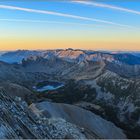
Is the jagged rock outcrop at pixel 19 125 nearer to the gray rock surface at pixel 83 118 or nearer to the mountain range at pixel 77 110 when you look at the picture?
the mountain range at pixel 77 110

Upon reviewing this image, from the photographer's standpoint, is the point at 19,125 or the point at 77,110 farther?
the point at 77,110

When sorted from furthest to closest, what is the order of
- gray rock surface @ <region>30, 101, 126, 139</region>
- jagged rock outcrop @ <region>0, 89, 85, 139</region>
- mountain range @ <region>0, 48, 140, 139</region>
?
gray rock surface @ <region>30, 101, 126, 139</region>
mountain range @ <region>0, 48, 140, 139</region>
jagged rock outcrop @ <region>0, 89, 85, 139</region>

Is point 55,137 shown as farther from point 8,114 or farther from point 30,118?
point 8,114

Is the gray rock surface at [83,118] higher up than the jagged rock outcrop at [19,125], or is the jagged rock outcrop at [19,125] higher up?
the jagged rock outcrop at [19,125]

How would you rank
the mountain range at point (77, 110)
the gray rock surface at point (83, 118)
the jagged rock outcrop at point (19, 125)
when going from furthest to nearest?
the gray rock surface at point (83, 118), the mountain range at point (77, 110), the jagged rock outcrop at point (19, 125)

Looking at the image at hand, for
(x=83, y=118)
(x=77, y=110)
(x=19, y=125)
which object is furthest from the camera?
(x=77, y=110)

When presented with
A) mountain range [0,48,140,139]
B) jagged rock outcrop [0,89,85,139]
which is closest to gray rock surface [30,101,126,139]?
mountain range [0,48,140,139]

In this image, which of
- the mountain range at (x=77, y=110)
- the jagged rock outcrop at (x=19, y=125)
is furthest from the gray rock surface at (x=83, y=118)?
the jagged rock outcrop at (x=19, y=125)

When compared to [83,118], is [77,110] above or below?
above

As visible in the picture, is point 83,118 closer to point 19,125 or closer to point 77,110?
point 77,110

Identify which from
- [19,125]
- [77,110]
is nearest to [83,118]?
[77,110]

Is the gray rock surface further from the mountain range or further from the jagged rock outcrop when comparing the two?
the jagged rock outcrop
